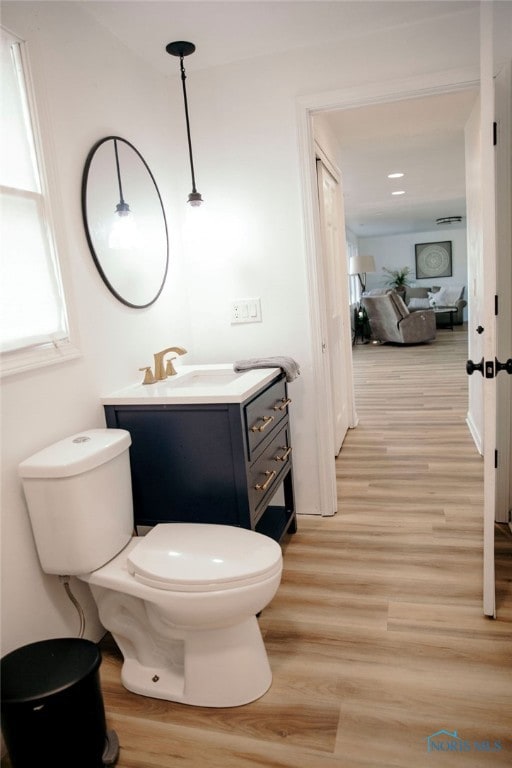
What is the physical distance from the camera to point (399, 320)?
8.47m

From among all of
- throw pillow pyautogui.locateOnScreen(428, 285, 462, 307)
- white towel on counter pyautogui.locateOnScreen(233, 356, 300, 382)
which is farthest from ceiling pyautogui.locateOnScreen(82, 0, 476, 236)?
throw pillow pyautogui.locateOnScreen(428, 285, 462, 307)

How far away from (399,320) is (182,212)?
6474mm

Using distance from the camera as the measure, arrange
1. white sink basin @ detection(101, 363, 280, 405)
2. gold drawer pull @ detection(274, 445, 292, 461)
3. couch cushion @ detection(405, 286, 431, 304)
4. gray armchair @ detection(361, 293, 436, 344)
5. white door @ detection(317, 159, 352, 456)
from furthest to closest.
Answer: couch cushion @ detection(405, 286, 431, 304)
gray armchair @ detection(361, 293, 436, 344)
white door @ detection(317, 159, 352, 456)
gold drawer pull @ detection(274, 445, 292, 461)
white sink basin @ detection(101, 363, 280, 405)

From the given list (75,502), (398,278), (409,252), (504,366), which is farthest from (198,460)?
(409,252)

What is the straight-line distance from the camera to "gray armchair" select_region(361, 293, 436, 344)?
27.6ft

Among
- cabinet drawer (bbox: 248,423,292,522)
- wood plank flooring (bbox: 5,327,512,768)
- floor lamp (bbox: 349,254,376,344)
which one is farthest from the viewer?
floor lamp (bbox: 349,254,376,344)

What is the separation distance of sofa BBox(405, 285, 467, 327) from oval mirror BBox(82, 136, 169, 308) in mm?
8896

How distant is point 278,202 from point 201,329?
2.43 feet

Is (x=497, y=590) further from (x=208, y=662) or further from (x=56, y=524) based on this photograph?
(x=56, y=524)

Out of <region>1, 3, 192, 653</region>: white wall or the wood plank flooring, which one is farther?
<region>1, 3, 192, 653</region>: white wall

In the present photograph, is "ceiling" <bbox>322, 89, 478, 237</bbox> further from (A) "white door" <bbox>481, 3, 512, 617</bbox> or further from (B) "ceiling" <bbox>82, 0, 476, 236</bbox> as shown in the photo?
(A) "white door" <bbox>481, 3, 512, 617</bbox>

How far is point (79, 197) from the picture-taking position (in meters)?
1.84

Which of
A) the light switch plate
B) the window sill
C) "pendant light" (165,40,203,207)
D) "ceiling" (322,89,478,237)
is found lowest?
the window sill

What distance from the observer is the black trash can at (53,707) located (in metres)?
1.20
